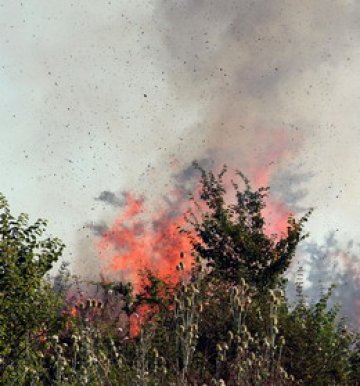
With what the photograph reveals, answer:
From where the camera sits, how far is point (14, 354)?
19000mm

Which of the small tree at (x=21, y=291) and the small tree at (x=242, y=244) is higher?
the small tree at (x=242, y=244)

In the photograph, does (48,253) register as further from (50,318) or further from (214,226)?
(214,226)

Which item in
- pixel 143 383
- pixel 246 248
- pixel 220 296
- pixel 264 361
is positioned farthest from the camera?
pixel 246 248

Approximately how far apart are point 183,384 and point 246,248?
20476 millimetres

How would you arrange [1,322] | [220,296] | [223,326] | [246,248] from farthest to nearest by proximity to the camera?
[246,248] → [220,296] → [223,326] → [1,322]

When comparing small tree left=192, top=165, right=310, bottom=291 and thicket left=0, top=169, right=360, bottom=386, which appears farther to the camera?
small tree left=192, top=165, right=310, bottom=291

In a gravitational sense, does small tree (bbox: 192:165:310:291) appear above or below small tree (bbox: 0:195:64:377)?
above

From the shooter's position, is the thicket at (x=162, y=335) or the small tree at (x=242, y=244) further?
the small tree at (x=242, y=244)

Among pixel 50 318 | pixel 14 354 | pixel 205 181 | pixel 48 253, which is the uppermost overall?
pixel 205 181

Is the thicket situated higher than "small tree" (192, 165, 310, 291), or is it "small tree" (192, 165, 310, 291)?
"small tree" (192, 165, 310, 291)

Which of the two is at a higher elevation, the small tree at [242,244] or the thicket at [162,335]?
the small tree at [242,244]

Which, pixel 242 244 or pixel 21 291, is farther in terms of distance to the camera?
pixel 242 244

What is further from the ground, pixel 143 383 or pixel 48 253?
pixel 48 253

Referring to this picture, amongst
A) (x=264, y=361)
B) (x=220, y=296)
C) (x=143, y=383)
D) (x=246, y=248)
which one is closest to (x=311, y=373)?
(x=220, y=296)
